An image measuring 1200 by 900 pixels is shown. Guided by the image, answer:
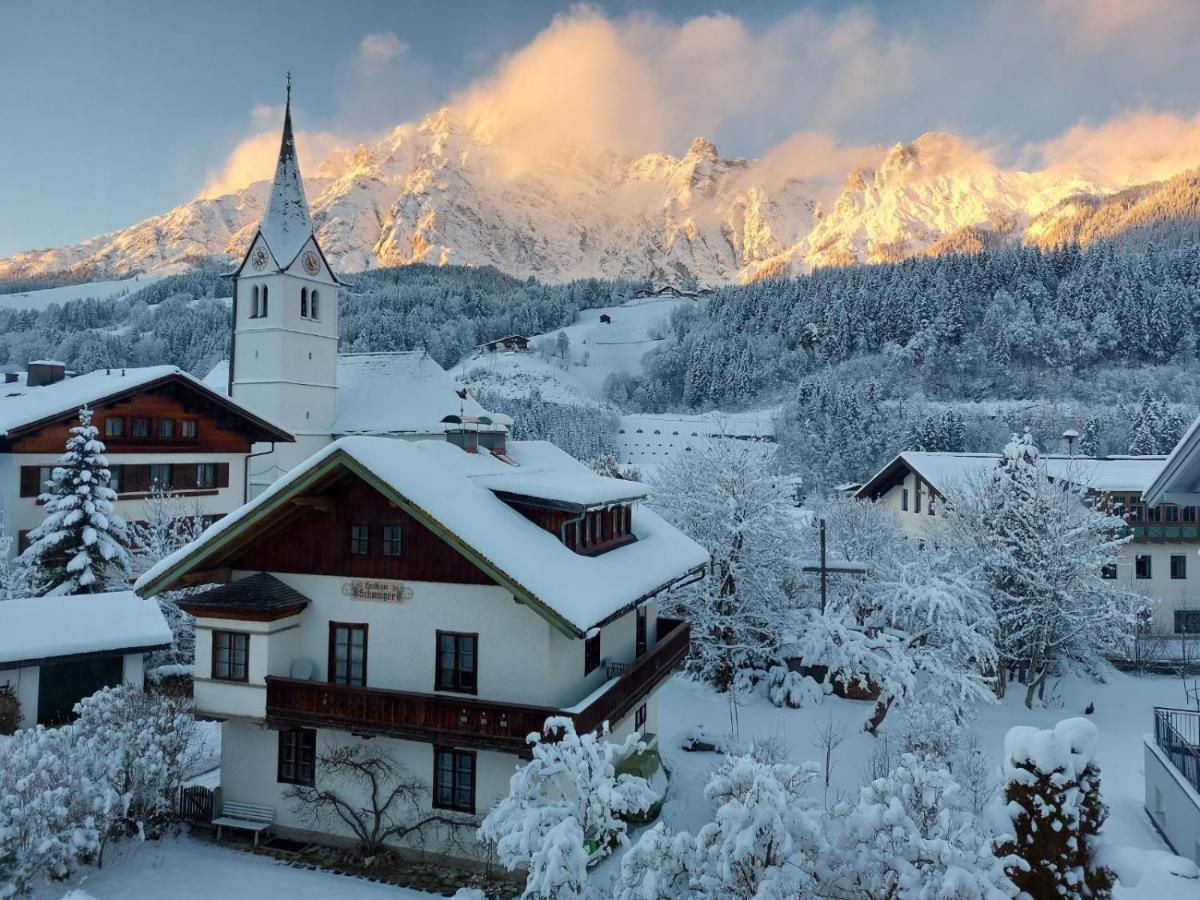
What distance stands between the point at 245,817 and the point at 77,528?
14.2m

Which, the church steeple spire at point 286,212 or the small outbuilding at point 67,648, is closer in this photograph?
the small outbuilding at point 67,648

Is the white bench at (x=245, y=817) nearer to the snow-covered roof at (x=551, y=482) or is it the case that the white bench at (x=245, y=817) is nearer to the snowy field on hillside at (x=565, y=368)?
the snow-covered roof at (x=551, y=482)

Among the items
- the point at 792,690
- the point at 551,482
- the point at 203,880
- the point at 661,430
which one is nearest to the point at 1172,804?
the point at 792,690

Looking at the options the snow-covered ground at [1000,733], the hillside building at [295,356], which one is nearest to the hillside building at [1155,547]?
the snow-covered ground at [1000,733]

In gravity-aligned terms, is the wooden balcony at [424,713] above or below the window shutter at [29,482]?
below

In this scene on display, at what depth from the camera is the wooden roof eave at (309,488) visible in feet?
48.0

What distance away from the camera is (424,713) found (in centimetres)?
1560

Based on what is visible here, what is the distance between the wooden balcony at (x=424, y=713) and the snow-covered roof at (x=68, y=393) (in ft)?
69.9

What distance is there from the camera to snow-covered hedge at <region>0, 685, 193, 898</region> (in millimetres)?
12758

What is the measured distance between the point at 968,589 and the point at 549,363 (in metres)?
143

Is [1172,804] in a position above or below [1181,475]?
below

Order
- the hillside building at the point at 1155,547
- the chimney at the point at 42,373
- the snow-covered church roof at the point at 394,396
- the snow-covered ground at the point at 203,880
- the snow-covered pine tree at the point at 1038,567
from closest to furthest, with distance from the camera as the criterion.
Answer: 1. the snow-covered ground at the point at 203,880
2. the snow-covered pine tree at the point at 1038,567
3. the chimney at the point at 42,373
4. the hillside building at the point at 1155,547
5. the snow-covered church roof at the point at 394,396

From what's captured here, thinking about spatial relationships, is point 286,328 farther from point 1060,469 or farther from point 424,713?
point 1060,469

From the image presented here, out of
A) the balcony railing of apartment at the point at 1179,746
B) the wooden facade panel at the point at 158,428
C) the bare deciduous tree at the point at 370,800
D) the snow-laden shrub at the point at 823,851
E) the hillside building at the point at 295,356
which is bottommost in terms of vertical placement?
the bare deciduous tree at the point at 370,800
